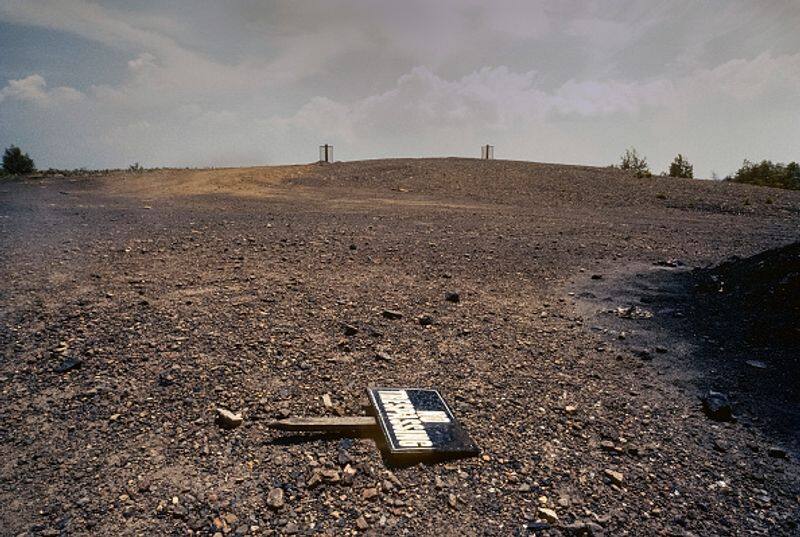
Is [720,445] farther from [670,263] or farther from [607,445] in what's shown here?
[670,263]

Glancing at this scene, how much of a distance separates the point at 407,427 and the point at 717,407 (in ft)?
7.76

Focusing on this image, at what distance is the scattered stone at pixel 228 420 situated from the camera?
2.92 m

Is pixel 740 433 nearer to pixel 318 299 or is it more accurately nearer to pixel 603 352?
pixel 603 352

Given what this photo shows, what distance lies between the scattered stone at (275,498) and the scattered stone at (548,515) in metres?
1.39

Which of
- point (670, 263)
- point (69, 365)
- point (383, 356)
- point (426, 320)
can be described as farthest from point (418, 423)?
point (670, 263)

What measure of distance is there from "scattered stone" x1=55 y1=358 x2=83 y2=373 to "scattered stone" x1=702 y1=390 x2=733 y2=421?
4.87 meters

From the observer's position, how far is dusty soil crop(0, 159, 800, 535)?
7.80 feet

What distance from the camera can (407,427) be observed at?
2928 mm

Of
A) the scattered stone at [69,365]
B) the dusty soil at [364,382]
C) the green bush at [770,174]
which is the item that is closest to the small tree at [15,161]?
the dusty soil at [364,382]

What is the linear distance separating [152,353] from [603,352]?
4.07m

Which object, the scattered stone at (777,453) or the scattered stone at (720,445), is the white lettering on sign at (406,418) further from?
the scattered stone at (777,453)

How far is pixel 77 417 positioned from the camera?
9.68 ft

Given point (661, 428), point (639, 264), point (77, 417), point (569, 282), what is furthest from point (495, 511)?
point (639, 264)

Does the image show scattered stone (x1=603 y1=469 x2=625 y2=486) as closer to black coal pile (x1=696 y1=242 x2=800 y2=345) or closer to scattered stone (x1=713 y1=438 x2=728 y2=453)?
scattered stone (x1=713 y1=438 x2=728 y2=453)
